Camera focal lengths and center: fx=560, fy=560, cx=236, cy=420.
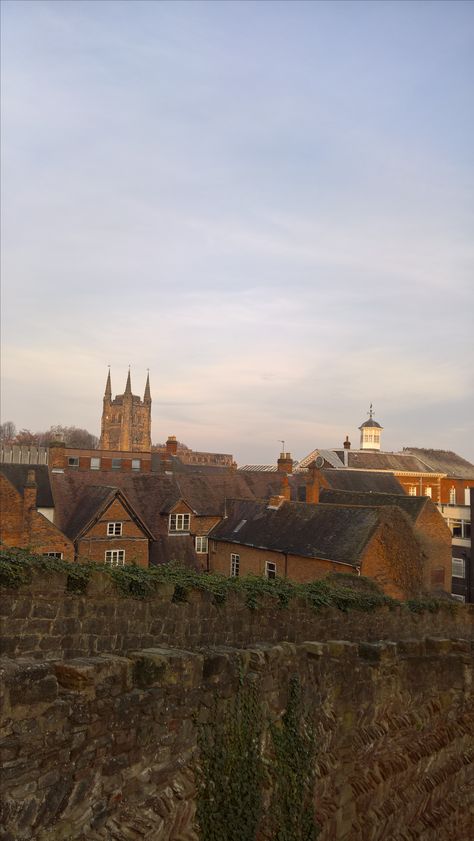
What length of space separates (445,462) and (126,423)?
237ft

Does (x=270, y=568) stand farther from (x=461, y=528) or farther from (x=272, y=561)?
(x=461, y=528)

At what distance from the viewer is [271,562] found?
3109cm

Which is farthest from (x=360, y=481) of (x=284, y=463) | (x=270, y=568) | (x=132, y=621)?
(x=132, y=621)

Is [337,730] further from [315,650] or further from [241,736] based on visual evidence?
[241,736]

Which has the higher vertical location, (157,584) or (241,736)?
(157,584)

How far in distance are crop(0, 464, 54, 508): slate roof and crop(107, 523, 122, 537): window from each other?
12.7ft

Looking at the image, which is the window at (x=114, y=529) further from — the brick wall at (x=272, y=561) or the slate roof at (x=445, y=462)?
the slate roof at (x=445, y=462)

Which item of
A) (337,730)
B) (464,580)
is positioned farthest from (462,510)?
(337,730)

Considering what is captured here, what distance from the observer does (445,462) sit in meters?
74.9

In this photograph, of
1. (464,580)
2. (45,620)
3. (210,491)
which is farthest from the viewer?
(210,491)

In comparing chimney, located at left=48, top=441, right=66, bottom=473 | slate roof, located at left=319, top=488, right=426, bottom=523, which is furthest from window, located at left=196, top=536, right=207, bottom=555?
chimney, located at left=48, top=441, right=66, bottom=473

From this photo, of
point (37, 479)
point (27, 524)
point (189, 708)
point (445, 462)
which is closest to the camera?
point (189, 708)

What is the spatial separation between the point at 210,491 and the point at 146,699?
34853 millimetres

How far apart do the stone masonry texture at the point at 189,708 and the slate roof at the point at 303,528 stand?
42.7 ft
